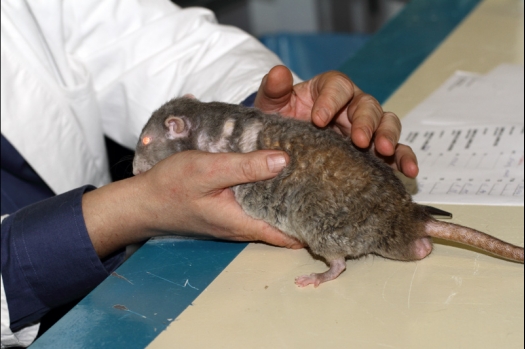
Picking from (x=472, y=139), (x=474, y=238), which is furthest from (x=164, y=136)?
(x=472, y=139)

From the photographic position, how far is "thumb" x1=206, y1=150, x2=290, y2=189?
1647 millimetres

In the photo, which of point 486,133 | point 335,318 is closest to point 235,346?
point 335,318

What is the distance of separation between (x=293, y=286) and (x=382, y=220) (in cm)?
29

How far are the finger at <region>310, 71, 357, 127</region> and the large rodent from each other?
5 cm

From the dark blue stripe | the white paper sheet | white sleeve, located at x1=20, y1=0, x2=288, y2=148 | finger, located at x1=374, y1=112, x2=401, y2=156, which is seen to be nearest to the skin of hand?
finger, located at x1=374, y1=112, x2=401, y2=156

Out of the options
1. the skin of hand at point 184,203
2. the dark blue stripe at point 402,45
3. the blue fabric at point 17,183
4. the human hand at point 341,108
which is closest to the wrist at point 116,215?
the skin of hand at point 184,203

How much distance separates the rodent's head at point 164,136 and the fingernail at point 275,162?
1.28 ft

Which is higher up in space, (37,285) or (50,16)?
(50,16)

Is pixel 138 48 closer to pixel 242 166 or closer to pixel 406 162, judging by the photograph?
pixel 242 166

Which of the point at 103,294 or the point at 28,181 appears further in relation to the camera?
the point at 28,181

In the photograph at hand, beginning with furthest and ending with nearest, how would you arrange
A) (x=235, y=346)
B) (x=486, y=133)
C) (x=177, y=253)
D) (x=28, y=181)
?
(x=28, y=181) < (x=486, y=133) < (x=177, y=253) < (x=235, y=346)

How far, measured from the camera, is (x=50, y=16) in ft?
8.36

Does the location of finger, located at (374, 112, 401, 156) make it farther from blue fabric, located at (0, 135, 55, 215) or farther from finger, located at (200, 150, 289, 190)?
blue fabric, located at (0, 135, 55, 215)

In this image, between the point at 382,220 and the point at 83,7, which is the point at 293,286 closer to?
the point at 382,220
